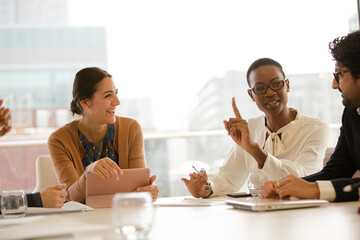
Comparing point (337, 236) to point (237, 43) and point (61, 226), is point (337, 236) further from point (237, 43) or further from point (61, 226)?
point (237, 43)

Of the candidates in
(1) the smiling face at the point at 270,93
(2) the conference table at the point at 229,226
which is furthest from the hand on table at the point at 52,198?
(1) the smiling face at the point at 270,93

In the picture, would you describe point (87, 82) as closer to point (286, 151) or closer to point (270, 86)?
point (270, 86)

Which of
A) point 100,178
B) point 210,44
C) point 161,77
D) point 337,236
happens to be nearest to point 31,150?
point 161,77

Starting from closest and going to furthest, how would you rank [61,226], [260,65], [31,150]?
1. [61,226]
2. [260,65]
3. [31,150]

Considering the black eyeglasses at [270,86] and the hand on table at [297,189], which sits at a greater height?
the black eyeglasses at [270,86]

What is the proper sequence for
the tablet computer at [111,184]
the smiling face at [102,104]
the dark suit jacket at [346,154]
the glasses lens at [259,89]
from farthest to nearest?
1. the smiling face at [102,104]
2. the glasses lens at [259,89]
3. the dark suit jacket at [346,154]
4. the tablet computer at [111,184]

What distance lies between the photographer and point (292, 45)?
4742 mm

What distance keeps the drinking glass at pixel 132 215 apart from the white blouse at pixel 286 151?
1.40 meters

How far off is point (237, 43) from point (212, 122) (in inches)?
35.1

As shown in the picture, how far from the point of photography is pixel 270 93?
2.50 metres

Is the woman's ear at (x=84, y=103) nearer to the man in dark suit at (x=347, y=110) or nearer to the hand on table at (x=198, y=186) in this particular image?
the hand on table at (x=198, y=186)

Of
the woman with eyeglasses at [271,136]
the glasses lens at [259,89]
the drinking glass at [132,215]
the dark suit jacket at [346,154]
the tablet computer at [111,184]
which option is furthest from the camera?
the glasses lens at [259,89]

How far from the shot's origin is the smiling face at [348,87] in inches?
76.7

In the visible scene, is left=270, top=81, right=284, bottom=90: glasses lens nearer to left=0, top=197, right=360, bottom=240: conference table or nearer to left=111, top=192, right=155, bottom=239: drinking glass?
left=0, top=197, right=360, bottom=240: conference table
